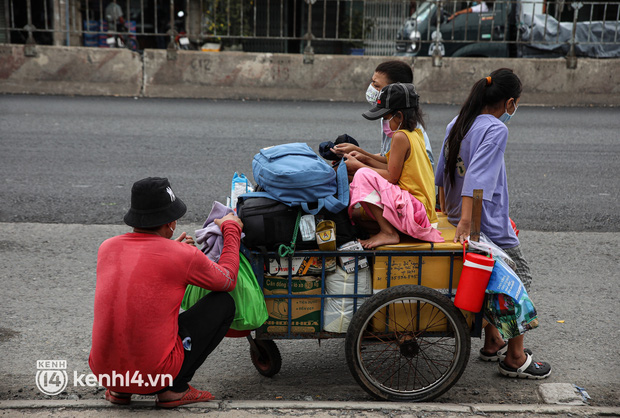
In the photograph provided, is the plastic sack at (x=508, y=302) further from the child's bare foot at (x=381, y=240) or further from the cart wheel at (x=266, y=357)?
the cart wheel at (x=266, y=357)

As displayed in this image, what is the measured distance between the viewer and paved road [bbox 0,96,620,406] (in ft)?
12.3

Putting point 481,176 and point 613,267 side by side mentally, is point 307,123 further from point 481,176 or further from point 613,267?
point 481,176

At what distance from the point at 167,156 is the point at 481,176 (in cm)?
564

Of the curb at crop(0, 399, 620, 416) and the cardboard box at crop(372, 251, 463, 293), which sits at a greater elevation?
the cardboard box at crop(372, 251, 463, 293)

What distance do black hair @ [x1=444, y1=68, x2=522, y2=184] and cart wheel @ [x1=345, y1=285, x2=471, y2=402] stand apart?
35.4 inches

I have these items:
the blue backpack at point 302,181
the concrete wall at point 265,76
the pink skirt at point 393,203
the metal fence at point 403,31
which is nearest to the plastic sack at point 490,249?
the pink skirt at point 393,203

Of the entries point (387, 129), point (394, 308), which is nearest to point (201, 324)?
point (394, 308)

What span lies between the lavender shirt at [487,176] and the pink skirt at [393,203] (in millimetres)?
306

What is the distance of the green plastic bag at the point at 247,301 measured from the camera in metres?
3.22

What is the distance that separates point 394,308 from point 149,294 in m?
1.21

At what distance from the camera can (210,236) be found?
10.8ft

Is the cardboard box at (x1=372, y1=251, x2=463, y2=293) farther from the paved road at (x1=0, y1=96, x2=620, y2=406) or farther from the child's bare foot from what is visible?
the paved road at (x1=0, y1=96, x2=620, y2=406)

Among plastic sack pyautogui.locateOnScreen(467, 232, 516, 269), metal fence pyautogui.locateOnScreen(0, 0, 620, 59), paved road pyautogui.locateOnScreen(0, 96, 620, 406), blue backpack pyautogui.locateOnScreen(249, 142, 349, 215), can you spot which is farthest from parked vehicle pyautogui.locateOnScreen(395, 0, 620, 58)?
blue backpack pyautogui.locateOnScreen(249, 142, 349, 215)

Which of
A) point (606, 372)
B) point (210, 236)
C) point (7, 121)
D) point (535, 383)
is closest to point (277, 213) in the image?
point (210, 236)
